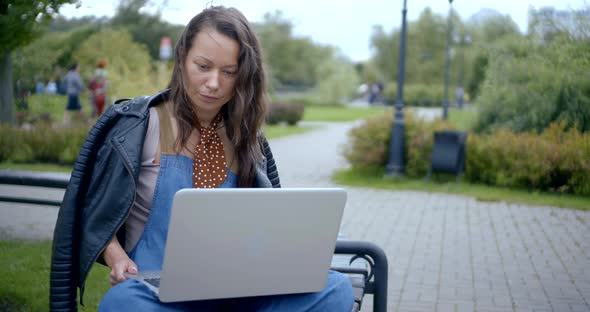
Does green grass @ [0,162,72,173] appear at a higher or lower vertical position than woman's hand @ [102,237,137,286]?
lower

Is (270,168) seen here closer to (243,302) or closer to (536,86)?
(243,302)

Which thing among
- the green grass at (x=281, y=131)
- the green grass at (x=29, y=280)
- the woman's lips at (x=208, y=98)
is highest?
the woman's lips at (x=208, y=98)

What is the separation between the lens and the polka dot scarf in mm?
2504

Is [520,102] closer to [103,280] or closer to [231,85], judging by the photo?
[103,280]

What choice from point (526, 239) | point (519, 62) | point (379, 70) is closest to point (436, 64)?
point (379, 70)

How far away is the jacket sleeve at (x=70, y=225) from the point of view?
239 cm

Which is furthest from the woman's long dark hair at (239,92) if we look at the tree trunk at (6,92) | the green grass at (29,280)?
the tree trunk at (6,92)

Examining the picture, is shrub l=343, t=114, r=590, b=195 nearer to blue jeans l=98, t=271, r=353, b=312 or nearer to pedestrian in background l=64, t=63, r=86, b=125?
blue jeans l=98, t=271, r=353, b=312

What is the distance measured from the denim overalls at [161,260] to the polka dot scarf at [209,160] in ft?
0.14

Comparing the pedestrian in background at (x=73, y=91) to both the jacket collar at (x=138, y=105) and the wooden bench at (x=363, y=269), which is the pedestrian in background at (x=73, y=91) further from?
the jacket collar at (x=138, y=105)

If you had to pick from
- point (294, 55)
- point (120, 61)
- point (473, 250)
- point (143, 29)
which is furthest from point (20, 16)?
point (294, 55)

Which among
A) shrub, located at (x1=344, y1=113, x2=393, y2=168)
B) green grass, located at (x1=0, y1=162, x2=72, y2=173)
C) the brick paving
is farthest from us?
shrub, located at (x1=344, y1=113, x2=393, y2=168)

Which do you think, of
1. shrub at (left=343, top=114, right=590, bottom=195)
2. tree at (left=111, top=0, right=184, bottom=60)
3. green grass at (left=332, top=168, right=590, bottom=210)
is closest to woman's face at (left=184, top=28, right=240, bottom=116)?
green grass at (left=332, top=168, right=590, bottom=210)

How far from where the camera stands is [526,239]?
7.52 meters
